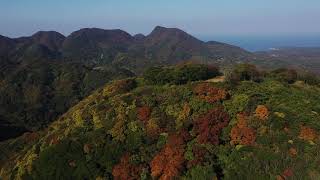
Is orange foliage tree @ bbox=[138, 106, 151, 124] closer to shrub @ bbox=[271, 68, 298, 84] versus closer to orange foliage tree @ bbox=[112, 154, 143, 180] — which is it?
orange foliage tree @ bbox=[112, 154, 143, 180]

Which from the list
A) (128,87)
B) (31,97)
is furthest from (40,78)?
(128,87)

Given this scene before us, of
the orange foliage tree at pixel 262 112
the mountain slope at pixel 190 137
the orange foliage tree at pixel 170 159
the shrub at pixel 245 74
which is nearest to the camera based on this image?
the mountain slope at pixel 190 137

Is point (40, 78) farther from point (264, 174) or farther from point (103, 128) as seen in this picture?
point (264, 174)

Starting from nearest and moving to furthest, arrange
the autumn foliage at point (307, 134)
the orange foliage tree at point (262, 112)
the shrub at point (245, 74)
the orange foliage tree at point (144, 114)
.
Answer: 1. the autumn foliage at point (307, 134)
2. the orange foliage tree at point (262, 112)
3. the orange foliage tree at point (144, 114)
4. the shrub at point (245, 74)

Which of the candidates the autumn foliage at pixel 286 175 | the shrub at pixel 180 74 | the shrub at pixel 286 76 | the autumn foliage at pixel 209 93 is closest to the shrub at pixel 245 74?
the shrub at pixel 286 76

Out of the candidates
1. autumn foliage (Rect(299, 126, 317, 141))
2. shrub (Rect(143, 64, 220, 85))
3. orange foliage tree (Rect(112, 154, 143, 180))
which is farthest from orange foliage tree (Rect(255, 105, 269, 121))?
shrub (Rect(143, 64, 220, 85))

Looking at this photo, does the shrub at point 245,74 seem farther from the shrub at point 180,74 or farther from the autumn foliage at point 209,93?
the autumn foliage at point 209,93

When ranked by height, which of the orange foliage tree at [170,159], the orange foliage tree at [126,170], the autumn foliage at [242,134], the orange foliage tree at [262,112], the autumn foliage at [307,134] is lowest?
the orange foliage tree at [126,170]
